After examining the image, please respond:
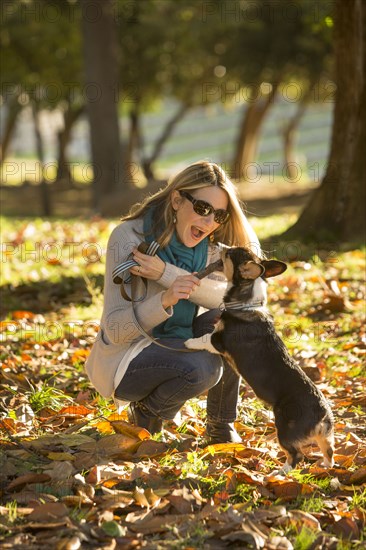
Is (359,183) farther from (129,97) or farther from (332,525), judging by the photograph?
(129,97)

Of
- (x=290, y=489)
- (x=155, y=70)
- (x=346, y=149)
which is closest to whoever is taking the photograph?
(x=290, y=489)

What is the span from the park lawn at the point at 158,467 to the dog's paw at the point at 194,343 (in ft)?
1.68

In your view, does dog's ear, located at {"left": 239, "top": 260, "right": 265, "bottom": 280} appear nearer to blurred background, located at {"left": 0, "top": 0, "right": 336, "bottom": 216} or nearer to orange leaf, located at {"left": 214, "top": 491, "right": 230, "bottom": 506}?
orange leaf, located at {"left": 214, "top": 491, "right": 230, "bottom": 506}

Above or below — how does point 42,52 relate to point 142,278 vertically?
above

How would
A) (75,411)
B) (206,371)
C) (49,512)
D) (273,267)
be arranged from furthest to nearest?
(75,411) < (206,371) < (273,267) < (49,512)

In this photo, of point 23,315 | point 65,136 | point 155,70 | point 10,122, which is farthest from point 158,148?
point 23,315

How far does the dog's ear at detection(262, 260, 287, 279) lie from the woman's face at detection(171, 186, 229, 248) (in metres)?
0.48

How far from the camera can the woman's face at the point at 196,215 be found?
4637 mm

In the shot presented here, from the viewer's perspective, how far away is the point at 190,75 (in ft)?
97.3

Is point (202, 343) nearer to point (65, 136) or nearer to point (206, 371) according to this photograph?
point (206, 371)

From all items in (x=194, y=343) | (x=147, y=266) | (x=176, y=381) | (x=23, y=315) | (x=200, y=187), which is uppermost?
(x=200, y=187)

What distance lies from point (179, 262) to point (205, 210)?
1.18 feet

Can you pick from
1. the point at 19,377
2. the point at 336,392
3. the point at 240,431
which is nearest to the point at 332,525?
the point at 240,431

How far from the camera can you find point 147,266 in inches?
179
